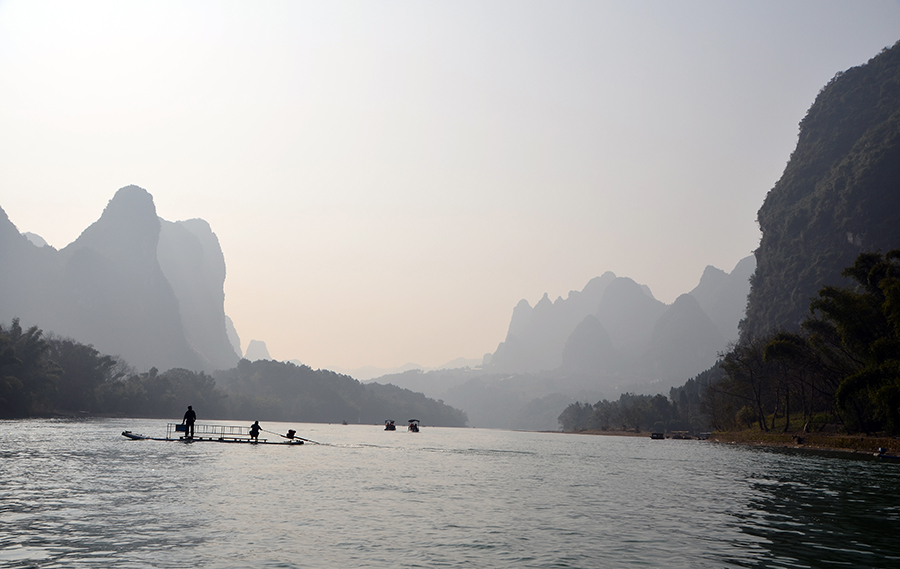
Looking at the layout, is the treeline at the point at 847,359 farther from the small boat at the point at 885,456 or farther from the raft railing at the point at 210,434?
the raft railing at the point at 210,434

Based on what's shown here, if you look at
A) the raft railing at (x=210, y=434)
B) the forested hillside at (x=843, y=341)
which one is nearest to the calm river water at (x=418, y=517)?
the raft railing at (x=210, y=434)

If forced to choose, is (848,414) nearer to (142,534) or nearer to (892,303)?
(892,303)

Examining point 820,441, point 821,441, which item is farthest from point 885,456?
point 820,441

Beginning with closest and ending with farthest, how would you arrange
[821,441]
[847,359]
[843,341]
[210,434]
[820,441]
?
[843,341] → [821,441] → [820,441] → [847,359] → [210,434]

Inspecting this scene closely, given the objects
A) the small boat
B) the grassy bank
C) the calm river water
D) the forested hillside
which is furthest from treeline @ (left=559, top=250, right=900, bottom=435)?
the calm river water

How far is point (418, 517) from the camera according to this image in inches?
958

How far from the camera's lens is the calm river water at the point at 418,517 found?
57.4 ft

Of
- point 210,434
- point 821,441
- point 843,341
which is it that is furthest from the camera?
point 210,434

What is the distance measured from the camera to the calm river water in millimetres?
17484

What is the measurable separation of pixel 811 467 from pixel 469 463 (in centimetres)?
2707

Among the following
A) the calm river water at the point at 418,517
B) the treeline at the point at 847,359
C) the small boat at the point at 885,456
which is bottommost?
the calm river water at the point at 418,517

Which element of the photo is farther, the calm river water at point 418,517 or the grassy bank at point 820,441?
the grassy bank at point 820,441

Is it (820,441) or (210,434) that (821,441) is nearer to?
(820,441)

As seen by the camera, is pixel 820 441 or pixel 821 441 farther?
pixel 820 441
